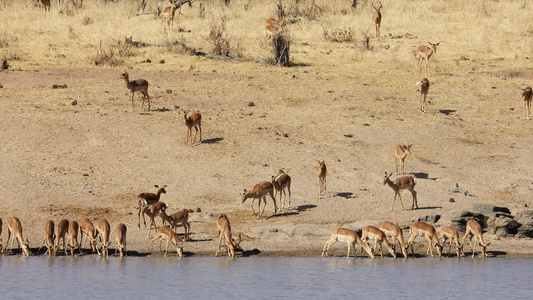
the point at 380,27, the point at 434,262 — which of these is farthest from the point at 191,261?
the point at 380,27

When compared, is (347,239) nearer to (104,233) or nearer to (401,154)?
(104,233)

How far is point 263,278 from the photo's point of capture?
14.9 meters

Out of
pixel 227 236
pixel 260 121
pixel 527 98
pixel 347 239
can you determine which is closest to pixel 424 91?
pixel 527 98

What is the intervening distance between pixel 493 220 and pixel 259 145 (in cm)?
672

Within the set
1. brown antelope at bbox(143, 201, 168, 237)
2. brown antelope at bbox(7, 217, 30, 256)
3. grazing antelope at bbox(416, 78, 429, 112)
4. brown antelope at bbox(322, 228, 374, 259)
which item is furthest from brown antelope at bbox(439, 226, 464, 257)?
grazing antelope at bbox(416, 78, 429, 112)

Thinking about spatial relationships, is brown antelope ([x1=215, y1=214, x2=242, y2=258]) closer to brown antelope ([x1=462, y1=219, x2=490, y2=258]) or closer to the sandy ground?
the sandy ground

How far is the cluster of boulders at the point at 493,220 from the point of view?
691 inches

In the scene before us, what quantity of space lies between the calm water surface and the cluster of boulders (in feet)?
3.83

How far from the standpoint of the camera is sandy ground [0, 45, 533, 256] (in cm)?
1881

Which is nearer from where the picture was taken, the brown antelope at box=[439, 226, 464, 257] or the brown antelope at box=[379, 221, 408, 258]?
the brown antelope at box=[379, 221, 408, 258]

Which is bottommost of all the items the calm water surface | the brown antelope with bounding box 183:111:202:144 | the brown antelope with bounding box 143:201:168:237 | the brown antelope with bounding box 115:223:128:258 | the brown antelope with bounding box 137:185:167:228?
the calm water surface

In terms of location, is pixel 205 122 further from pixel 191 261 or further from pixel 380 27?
pixel 380 27

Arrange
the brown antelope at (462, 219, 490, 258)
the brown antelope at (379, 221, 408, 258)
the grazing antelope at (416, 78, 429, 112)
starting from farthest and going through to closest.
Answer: the grazing antelope at (416, 78, 429, 112) → the brown antelope at (462, 219, 490, 258) → the brown antelope at (379, 221, 408, 258)

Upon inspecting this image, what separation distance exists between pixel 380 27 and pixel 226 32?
6308 mm
